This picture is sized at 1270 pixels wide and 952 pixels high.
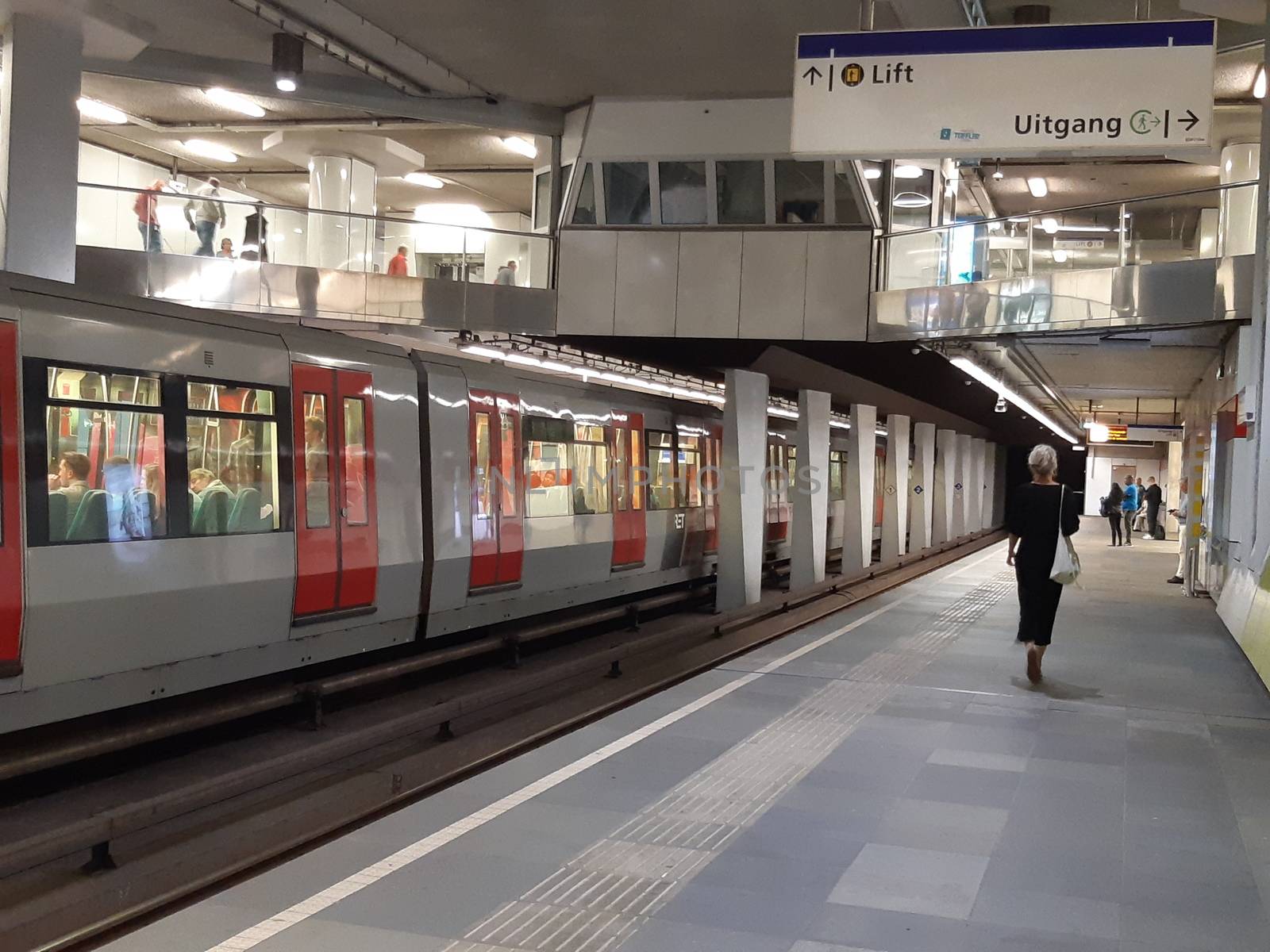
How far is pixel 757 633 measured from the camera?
13461mm

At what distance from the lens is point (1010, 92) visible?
7562 mm

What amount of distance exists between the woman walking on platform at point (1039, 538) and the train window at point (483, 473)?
16.0ft

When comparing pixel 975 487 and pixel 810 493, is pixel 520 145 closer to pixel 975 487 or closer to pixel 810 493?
pixel 810 493

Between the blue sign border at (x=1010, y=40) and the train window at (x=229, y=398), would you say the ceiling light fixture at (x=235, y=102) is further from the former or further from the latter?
the blue sign border at (x=1010, y=40)

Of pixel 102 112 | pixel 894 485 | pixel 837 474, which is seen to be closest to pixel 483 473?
pixel 102 112

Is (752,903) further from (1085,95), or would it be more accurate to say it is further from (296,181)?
(296,181)

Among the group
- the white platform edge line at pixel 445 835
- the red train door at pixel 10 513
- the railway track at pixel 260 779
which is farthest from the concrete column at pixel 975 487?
the red train door at pixel 10 513

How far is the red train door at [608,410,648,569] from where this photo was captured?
14875mm

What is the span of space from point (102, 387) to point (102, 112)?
54.9 ft

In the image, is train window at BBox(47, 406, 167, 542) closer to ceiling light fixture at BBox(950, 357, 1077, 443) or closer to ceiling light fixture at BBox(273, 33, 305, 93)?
ceiling light fixture at BBox(273, 33, 305, 93)

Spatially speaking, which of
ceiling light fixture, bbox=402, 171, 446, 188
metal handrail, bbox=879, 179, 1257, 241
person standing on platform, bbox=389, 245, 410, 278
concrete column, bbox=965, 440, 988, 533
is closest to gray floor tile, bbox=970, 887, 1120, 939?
metal handrail, bbox=879, 179, 1257, 241

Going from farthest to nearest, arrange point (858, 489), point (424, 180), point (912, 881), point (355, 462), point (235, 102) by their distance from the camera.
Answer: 1. point (424, 180)
2. point (858, 489)
3. point (235, 102)
4. point (355, 462)
5. point (912, 881)

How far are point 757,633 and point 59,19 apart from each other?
1042 centimetres

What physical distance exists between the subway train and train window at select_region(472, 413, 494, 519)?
28 millimetres
